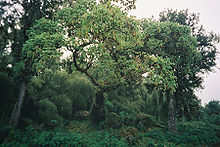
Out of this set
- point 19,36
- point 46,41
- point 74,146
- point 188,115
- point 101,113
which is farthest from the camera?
point 188,115

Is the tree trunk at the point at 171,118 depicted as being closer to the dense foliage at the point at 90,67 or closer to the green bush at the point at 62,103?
the dense foliage at the point at 90,67

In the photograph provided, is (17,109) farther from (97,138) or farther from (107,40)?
(107,40)

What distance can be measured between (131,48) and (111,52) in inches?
59.2

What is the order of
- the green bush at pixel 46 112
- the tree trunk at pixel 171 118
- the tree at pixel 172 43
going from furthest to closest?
the tree trunk at pixel 171 118 → the tree at pixel 172 43 → the green bush at pixel 46 112

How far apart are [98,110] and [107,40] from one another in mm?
5808

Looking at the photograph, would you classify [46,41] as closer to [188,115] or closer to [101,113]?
[101,113]

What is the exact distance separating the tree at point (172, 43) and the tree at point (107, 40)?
199cm

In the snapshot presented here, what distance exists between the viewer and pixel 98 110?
11938 mm

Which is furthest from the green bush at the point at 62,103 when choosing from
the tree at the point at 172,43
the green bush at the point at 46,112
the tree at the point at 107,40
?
the tree at the point at 172,43

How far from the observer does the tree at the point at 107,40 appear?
7.73 m

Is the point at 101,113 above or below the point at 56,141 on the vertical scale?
above

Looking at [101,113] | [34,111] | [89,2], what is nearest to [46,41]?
[89,2]

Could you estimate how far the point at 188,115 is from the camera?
46.3ft

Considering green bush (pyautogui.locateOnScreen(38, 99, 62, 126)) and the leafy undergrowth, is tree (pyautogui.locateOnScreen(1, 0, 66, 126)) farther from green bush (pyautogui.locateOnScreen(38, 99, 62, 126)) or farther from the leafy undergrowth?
the leafy undergrowth
